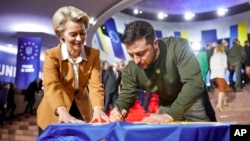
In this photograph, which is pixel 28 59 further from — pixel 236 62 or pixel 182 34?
pixel 182 34

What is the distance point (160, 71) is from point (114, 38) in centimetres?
589

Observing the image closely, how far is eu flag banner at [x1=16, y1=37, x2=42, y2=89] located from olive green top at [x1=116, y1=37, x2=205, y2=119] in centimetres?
258

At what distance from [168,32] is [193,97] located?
5626mm

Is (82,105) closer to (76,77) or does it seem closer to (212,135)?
(76,77)

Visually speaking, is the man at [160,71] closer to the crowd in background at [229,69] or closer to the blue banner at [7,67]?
the blue banner at [7,67]

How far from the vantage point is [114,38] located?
282 inches

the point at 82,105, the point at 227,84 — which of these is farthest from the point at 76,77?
the point at 227,84

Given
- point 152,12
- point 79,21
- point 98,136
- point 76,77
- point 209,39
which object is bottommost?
point 98,136

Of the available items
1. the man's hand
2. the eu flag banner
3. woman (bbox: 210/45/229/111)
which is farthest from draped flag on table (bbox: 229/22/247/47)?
the man's hand

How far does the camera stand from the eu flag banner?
3822 mm

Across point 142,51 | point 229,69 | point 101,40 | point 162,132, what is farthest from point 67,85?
point 101,40

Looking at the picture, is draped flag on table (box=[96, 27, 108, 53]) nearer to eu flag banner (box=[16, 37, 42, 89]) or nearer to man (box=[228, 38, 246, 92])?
man (box=[228, 38, 246, 92])

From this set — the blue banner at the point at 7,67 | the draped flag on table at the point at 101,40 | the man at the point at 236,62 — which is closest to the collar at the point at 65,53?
the blue banner at the point at 7,67

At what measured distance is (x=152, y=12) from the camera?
22.5 ft
